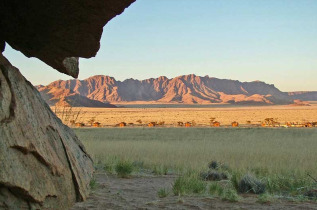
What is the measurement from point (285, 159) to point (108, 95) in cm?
18520

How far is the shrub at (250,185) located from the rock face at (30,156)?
10.4ft

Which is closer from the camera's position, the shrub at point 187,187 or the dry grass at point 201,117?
the shrub at point 187,187

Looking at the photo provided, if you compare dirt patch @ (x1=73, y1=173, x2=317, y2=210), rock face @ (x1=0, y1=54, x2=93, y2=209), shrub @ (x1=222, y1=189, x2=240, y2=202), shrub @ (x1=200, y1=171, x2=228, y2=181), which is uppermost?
rock face @ (x1=0, y1=54, x2=93, y2=209)

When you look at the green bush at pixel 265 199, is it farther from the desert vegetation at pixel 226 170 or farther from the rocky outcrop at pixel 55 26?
the rocky outcrop at pixel 55 26

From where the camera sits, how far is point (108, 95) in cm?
19738

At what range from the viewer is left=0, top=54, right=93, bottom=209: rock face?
4992 millimetres

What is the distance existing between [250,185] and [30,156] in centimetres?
461

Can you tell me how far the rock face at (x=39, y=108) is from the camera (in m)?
5.09

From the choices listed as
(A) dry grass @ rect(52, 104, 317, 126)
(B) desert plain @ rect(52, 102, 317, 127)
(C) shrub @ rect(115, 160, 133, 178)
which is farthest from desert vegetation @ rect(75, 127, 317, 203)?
(A) dry grass @ rect(52, 104, 317, 126)

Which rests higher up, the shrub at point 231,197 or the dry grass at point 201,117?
the shrub at point 231,197

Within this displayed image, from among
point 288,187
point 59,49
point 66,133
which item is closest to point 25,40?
point 59,49

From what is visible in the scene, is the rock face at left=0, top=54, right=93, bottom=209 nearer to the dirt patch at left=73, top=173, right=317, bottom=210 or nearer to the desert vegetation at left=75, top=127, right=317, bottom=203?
the dirt patch at left=73, top=173, right=317, bottom=210

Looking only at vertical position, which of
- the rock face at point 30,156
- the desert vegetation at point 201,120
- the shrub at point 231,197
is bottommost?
the desert vegetation at point 201,120

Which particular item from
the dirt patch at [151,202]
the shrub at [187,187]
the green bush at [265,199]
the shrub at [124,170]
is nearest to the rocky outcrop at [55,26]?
the dirt patch at [151,202]
